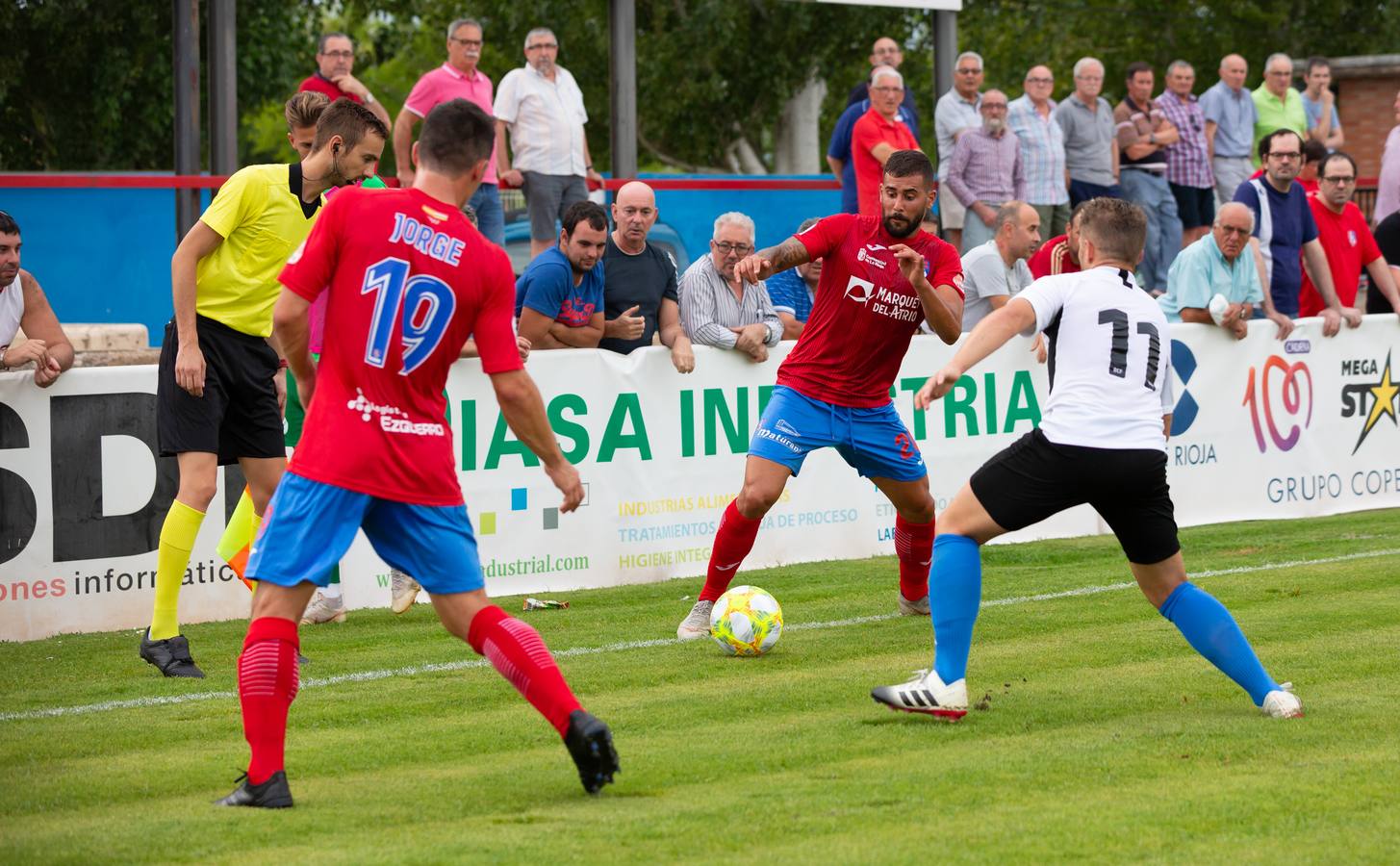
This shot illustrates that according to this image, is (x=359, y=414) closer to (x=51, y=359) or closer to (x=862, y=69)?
(x=51, y=359)

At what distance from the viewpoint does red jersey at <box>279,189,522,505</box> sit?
5.64m

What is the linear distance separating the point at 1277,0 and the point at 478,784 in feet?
120

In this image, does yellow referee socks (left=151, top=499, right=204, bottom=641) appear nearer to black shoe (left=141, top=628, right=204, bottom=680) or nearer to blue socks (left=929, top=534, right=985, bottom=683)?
black shoe (left=141, top=628, right=204, bottom=680)

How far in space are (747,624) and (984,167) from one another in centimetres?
807

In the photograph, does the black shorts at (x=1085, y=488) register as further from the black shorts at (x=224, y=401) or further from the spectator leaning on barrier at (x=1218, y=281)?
the spectator leaning on barrier at (x=1218, y=281)

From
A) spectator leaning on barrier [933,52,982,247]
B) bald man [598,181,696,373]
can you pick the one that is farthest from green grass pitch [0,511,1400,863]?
spectator leaning on barrier [933,52,982,247]

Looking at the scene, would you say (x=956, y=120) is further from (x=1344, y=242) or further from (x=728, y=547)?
(x=728, y=547)

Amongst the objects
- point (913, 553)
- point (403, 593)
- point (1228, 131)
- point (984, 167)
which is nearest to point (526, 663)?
point (913, 553)

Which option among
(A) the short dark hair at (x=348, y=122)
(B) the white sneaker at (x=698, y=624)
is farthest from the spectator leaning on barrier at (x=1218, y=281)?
(A) the short dark hair at (x=348, y=122)

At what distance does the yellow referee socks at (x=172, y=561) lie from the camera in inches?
322

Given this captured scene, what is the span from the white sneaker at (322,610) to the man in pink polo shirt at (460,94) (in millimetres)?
4607

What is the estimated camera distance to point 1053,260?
44.4 feet

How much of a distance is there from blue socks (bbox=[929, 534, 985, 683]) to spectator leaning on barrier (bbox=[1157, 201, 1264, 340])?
24.6 ft

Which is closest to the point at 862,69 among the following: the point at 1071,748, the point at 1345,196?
the point at 1345,196
